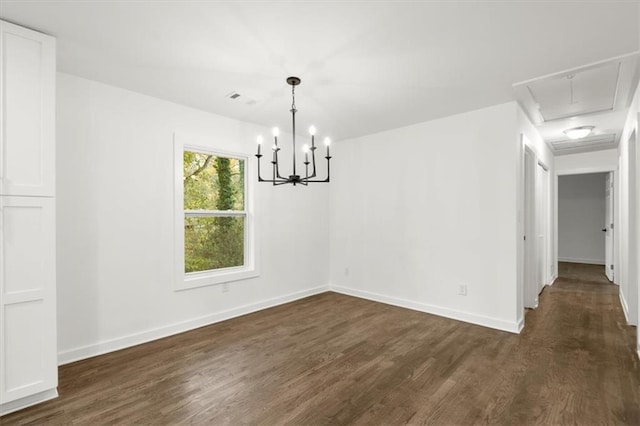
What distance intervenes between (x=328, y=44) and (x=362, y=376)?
2.62 metres

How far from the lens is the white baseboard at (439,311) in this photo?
3657 millimetres

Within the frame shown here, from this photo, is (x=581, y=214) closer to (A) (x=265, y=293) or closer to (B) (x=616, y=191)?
(B) (x=616, y=191)

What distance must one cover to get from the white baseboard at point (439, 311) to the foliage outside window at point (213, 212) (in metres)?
1.92

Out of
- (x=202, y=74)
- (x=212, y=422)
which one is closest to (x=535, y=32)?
(x=202, y=74)

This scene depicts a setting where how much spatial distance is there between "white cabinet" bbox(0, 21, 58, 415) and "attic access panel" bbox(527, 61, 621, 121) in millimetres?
4092

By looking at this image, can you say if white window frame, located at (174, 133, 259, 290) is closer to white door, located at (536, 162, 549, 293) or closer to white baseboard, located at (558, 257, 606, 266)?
white door, located at (536, 162, 549, 293)

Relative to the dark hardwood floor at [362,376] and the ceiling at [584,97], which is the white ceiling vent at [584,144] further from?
the dark hardwood floor at [362,376]

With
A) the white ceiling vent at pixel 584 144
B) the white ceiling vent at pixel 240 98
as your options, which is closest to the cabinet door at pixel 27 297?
the white ceiling vent at pixel 240 98

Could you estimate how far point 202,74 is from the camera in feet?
9.73

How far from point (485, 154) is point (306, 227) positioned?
2.74 m

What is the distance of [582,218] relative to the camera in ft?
28.4

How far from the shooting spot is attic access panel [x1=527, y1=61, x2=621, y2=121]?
289 cm

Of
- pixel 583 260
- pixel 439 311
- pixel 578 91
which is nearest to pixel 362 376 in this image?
pixel 439 311

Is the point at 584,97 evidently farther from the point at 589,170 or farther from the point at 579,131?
the point at 589,170
